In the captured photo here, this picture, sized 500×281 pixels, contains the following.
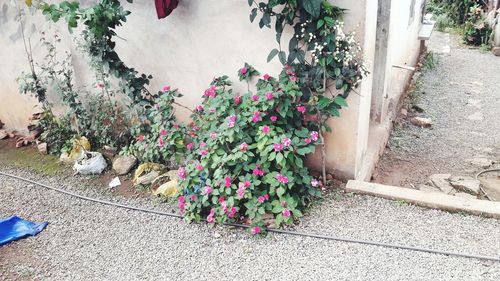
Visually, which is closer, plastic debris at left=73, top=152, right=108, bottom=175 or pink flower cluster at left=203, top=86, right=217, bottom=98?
pink flower cluster at left=203, top=86, right=217, bottom=98

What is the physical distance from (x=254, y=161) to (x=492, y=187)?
254 centimetres

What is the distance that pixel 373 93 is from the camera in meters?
5.16

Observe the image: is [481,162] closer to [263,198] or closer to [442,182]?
[442,182]

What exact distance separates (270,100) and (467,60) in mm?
6559

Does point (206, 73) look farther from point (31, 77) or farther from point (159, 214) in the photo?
point (31, 77)

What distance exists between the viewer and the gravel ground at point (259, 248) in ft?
10.1

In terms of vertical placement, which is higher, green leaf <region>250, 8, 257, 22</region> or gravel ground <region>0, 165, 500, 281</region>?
green leaf <region>250, 8, 257, 22</region>

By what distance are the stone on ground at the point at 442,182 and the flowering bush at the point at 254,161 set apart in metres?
1.46

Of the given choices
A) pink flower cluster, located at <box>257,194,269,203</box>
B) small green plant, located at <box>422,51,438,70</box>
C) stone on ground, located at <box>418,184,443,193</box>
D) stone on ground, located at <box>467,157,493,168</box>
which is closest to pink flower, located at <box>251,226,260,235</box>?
pink flower cluster, located at <box>257,194,269,203</box>

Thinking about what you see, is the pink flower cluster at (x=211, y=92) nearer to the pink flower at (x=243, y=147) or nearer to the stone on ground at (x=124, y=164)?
the pink flower at (x=243, y=147)

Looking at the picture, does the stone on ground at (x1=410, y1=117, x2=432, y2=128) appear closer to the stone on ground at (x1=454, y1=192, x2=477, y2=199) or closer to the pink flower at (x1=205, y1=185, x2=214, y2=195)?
the stone on ground at (x1=454, y1=192, x2=477, y2=199)

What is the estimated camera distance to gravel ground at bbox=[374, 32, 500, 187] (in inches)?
194

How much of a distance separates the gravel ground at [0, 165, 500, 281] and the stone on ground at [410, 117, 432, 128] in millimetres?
2542

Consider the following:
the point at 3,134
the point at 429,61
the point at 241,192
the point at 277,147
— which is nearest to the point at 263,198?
the point at 241,192
